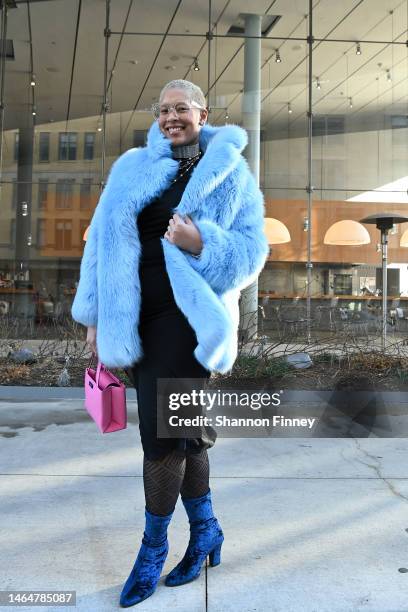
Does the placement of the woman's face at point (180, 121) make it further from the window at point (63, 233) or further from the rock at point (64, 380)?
the window at point (63, 233)

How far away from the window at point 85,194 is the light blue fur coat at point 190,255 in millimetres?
11282

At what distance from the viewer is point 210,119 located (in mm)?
12445

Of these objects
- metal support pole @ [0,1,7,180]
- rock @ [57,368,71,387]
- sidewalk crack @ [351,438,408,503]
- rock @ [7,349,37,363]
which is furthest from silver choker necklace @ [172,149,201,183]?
metal support pole @ [0,1,7,180]

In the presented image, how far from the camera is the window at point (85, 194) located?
12.9m

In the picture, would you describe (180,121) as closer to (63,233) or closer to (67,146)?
(63,233)

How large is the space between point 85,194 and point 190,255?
11.7 metres

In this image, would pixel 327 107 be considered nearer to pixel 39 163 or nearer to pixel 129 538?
pixel 39 163

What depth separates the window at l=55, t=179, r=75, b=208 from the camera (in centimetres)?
1297

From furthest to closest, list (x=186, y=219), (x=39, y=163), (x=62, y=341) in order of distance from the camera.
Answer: (x=39, y=163)
(x=62, y=341)
(x=186, y=219)

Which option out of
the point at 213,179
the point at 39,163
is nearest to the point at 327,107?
the point at 39,163

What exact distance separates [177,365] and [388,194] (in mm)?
12656

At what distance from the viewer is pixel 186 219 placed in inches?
74.6

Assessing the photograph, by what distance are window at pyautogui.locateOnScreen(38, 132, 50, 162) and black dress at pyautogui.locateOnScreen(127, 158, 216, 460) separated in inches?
482

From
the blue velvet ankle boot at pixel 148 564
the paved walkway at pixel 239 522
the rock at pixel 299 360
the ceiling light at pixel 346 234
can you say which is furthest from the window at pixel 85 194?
the blue velvet ankle boot at pixel 148 564
